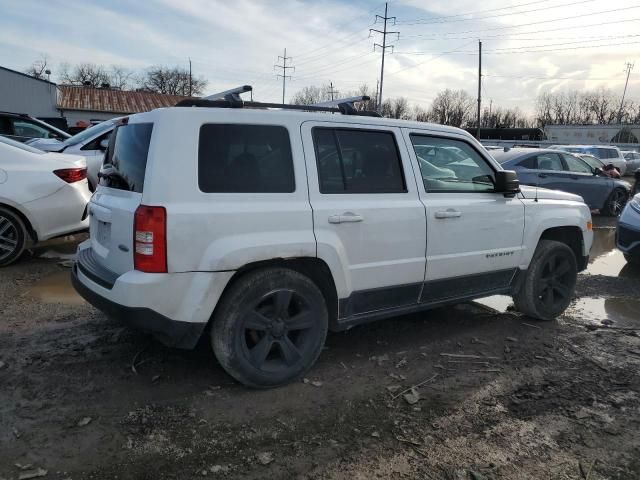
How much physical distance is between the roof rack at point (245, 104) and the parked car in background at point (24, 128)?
9.50m

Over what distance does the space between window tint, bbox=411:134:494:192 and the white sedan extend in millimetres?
4482

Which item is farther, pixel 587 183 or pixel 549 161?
pixel 587 183

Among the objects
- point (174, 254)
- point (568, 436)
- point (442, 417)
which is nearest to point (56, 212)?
point (174, 254)

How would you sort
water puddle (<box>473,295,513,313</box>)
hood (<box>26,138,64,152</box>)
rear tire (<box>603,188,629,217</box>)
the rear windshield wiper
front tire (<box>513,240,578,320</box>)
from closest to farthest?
the rear windshield wiper → front tire (<box>513,240,578,320</box>) → water puddle (<box>473,295,513,313</box>) → hood (<box>26,138,64,152</box>) → rear tire (<box>603,188,629,217</box>)

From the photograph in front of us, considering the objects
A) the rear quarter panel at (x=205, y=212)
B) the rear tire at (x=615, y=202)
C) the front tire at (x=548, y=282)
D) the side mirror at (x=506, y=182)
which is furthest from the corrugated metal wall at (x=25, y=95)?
the front tire at (x=548, y=282)

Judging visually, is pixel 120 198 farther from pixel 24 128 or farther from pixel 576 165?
pixel 576 165

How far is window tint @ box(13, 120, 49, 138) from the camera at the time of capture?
463 inches

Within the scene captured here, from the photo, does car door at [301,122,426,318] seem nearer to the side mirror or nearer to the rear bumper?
the rear bumper

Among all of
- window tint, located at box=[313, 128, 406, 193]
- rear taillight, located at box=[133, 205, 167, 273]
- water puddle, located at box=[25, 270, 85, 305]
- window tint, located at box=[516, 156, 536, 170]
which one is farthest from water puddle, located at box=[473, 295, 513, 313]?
window tint, located at box=[516, 156, 536, 170]

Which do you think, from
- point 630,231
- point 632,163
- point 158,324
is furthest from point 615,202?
point 632,163

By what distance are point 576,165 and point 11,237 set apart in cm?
1153

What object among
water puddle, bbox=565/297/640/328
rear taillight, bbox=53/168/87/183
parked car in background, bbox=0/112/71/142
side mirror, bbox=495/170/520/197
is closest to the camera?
side mirror, bbox=495/170/520/197

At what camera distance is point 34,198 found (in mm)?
6090

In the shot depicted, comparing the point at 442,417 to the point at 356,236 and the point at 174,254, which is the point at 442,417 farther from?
the point at 174,254
